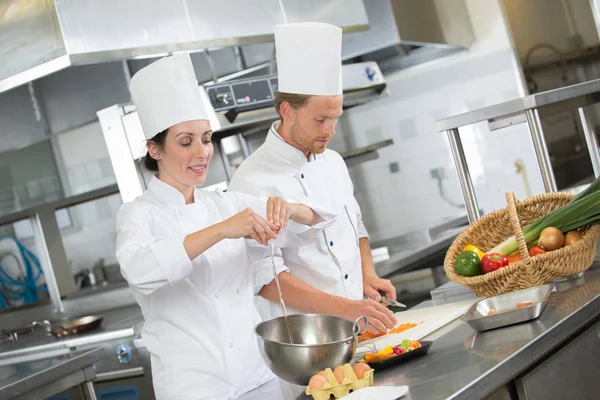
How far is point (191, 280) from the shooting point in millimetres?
2119

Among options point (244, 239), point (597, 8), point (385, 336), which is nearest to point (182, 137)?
point (244, 239)

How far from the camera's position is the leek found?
2.32 metres

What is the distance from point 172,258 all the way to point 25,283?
14.3 feet

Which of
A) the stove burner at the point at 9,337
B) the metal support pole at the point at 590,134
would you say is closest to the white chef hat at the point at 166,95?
the metal support pole at the point at 590,134

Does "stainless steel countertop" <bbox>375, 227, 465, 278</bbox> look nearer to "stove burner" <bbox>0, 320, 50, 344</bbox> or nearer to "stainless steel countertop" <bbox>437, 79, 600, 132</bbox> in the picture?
"stainless steel countertop" <bbox>437, 79, 600, 132</bbox>

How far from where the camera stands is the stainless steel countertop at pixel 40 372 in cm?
318

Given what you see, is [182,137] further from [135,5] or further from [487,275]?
[135,5]

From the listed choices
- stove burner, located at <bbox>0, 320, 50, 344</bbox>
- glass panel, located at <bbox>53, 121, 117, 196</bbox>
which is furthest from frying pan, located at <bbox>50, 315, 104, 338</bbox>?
glass panel, located at <bbox>53, 121, 117, 196</bbox>

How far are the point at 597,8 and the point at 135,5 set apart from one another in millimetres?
3973

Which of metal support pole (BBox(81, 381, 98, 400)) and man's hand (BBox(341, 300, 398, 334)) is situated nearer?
man's hand (BBox(341, 300, 398, 334))

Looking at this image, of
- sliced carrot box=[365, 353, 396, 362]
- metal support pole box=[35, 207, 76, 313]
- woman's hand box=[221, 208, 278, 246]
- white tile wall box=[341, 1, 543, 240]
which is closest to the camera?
sliced carrot box=[365, 353, 396, 362]

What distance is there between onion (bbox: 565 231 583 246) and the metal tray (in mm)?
264

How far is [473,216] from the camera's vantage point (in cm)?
294

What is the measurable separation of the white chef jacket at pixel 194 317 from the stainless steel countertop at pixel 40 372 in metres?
1.32
